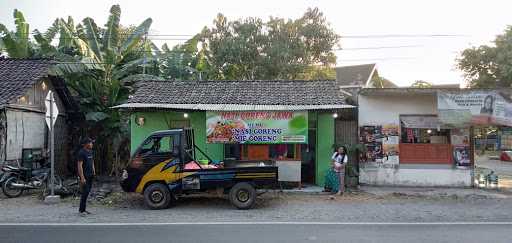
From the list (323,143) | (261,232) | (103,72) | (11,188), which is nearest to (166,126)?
(103,72)

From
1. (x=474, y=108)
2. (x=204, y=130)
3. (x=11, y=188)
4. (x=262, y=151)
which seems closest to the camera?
(x=11, y=188)

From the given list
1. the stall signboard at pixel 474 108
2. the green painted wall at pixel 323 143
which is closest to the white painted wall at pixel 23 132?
the green painted wall at pixel 323 143

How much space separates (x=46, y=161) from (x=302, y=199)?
982cm

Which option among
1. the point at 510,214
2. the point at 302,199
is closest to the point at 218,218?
the point at 302,199

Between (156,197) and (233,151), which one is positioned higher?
(233,151)

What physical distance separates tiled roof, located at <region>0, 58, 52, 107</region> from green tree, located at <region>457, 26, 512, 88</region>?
81.1ft

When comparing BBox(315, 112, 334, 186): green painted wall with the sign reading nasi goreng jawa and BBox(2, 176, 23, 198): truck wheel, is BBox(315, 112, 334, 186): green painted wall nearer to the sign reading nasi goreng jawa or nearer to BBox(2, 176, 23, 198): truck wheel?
the sign reading nasi goreng jawa

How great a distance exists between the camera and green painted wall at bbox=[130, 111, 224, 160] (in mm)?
14500

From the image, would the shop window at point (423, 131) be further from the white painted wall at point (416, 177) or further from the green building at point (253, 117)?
the green building at point (253, 117)

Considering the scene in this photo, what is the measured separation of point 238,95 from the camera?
14734mm

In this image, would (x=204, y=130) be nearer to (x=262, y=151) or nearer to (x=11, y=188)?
(x=262, y=151)

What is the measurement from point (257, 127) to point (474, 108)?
7.13 meters

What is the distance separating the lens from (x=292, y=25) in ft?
85.4

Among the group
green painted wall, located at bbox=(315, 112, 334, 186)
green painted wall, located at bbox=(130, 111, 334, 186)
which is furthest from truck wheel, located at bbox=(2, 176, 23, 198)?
green painted wall, located at bbox=(315, 112, 334, 186)
